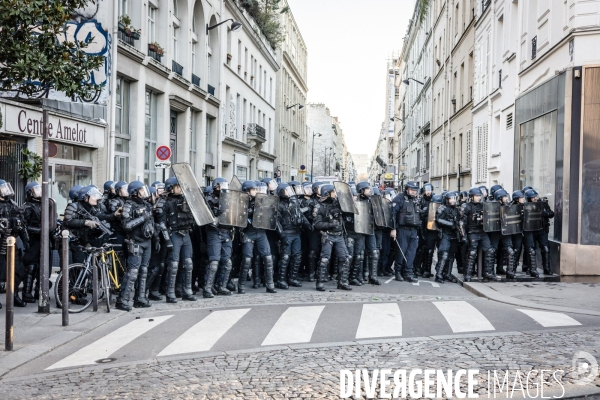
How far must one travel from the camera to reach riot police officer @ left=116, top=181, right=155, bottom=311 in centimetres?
953

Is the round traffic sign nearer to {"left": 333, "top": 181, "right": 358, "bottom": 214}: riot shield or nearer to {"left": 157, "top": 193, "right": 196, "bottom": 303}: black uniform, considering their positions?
{"left": 333, "top": 181, "right": 358, "bottom": 214}: riot shield

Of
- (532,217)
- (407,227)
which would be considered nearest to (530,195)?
(532,217)

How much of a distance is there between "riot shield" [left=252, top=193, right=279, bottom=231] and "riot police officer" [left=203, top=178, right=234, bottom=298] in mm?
530

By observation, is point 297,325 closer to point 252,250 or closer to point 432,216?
point 252,250

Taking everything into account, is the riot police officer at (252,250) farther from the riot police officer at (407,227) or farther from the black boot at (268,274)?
the riot police officer at (407,227)

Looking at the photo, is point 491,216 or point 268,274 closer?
point 268,274

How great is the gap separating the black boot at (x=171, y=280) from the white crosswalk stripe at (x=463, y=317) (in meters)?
3.99

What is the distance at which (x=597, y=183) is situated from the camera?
13297mm

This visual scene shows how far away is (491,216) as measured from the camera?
12844 mm

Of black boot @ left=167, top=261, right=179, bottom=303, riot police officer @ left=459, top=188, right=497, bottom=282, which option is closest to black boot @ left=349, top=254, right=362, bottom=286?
riot police officer @ left=459, top=188, right=497, bottom=282

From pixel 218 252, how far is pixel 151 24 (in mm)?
15583

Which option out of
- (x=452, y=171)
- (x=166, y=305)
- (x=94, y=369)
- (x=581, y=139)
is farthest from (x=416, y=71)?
(x=94, y=369)

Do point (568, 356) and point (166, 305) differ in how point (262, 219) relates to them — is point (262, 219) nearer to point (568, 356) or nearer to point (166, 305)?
point (166, 305)

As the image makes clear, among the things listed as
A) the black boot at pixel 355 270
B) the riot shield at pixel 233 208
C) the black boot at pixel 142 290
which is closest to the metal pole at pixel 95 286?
the black boot at pixel 142 290
